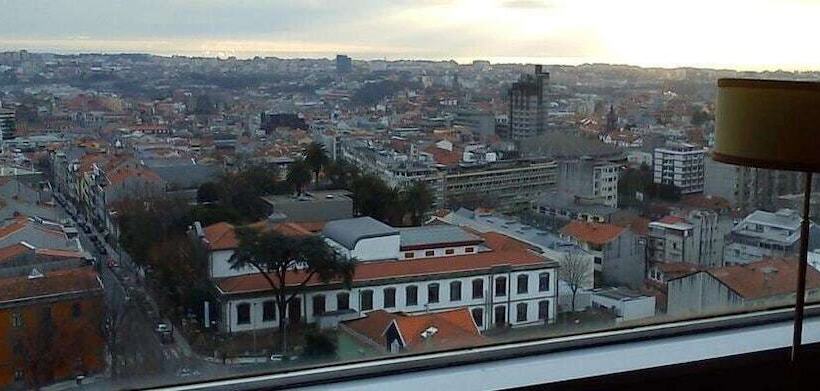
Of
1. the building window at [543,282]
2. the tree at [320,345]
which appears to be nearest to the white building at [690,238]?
the building window at [543,282]

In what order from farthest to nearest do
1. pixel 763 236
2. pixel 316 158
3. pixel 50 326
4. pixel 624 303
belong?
pixel 763 236, pixel 624 303, pixel 316 158, pixel 50 326

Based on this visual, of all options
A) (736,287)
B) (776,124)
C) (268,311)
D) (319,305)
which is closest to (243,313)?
(268,311)

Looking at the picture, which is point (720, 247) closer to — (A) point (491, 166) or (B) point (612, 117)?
(B) point (612, 117)

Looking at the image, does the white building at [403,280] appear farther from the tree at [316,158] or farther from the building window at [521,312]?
the tree at [316,158]

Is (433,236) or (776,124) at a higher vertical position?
(776,124)

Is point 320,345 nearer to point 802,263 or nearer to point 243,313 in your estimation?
point 243,313

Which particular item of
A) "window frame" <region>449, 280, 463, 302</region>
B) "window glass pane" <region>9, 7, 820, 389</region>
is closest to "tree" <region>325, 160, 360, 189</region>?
"window glass pane" <region>9, 7, 820, 389</region>
